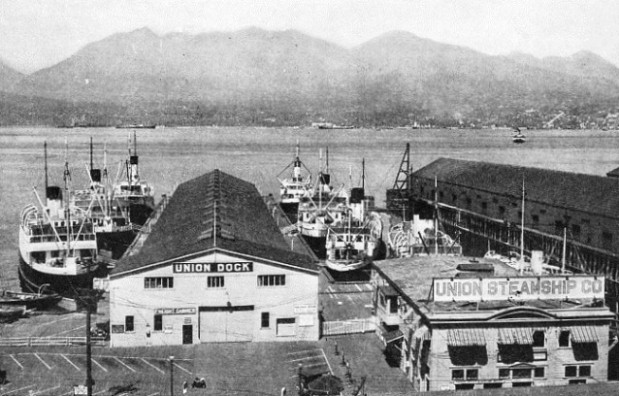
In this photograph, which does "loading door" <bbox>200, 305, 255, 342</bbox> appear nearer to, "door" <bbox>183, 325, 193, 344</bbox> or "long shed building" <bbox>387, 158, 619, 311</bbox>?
"door" <bbox>183, 325, 193, 344</bbox>

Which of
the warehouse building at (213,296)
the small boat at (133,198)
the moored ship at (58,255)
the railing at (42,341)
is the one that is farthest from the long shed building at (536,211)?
the small boat at (133,198)

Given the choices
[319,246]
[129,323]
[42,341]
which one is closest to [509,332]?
[129,323]

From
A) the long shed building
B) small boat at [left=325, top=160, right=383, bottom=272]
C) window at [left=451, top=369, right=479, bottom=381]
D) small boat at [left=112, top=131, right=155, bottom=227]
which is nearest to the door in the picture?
window at [left=451, top=369, right=479, bottom=381]

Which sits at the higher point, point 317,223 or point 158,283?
point 158,283

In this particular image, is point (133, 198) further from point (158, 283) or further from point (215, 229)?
point (158, 283)

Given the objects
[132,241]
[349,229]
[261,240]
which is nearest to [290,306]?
[261,240]

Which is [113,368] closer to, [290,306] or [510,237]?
[290,306]
